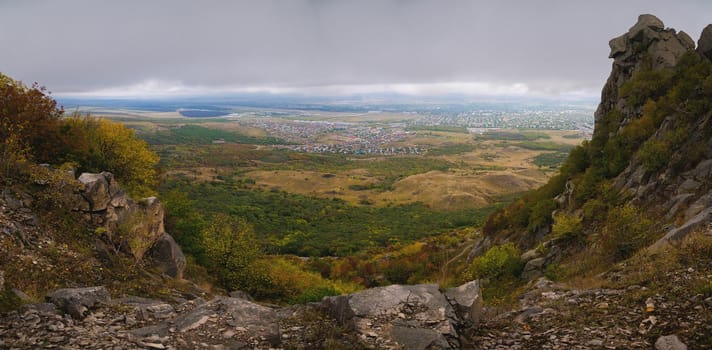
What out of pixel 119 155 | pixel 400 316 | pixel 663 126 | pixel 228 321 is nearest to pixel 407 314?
pixel 400 316

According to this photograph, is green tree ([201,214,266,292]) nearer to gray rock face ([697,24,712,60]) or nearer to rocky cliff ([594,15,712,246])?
rocky cliff ([594,15,712,246])


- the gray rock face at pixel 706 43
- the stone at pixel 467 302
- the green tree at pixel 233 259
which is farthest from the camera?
the green tree at pixel 233 259

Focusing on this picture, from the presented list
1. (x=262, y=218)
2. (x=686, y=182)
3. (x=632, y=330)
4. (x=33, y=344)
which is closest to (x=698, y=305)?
(x=632, y=330)

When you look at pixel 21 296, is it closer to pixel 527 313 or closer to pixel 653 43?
pixel 527 313

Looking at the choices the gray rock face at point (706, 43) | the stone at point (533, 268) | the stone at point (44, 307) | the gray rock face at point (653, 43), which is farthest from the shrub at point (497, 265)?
the stone at point (44, 307)

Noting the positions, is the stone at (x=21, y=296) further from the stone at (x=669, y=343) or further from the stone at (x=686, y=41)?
the stone at (x=686, y=41)

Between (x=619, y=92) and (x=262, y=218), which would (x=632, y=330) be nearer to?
(x=619, y=92)
